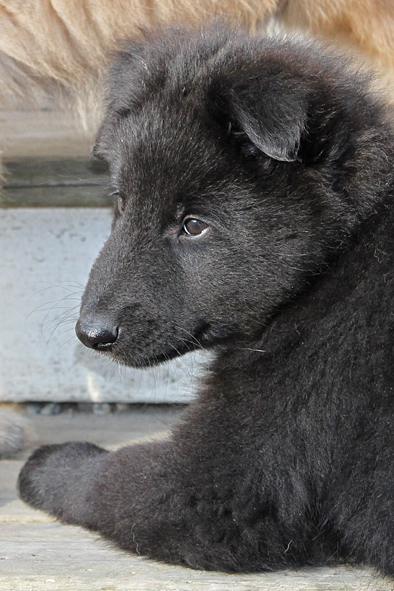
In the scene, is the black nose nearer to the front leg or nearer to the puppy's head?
the puppy's head

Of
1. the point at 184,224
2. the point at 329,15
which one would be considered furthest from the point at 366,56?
the point at 184,224

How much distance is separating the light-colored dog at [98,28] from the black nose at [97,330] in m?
1.38

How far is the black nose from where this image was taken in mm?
2436

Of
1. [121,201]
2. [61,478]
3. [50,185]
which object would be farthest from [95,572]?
[50,185]

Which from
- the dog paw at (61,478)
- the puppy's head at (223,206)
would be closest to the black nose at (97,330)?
the puppy's head at (223,206)

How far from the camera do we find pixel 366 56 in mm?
3596

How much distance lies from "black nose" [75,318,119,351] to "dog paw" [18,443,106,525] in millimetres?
540

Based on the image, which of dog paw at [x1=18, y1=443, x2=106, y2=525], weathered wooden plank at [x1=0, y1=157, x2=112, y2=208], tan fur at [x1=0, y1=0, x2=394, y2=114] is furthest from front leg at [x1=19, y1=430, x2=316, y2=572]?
weathered wooden plank at [x1=0, y1=157, x2=112, y2=208]

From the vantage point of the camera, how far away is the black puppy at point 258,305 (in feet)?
7.52

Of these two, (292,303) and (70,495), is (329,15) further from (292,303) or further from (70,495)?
(70,495)

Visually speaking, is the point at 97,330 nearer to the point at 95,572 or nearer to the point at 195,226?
the point at 195,226

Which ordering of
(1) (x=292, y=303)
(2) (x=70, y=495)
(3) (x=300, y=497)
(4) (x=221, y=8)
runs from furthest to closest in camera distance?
(4) (x=221, y=8) → (2) (x=70, y=495) → (1) (x=292, y=303) → (3) (x=300, y=497)

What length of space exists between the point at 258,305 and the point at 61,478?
1031 millimetres

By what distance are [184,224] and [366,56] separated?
161cm
